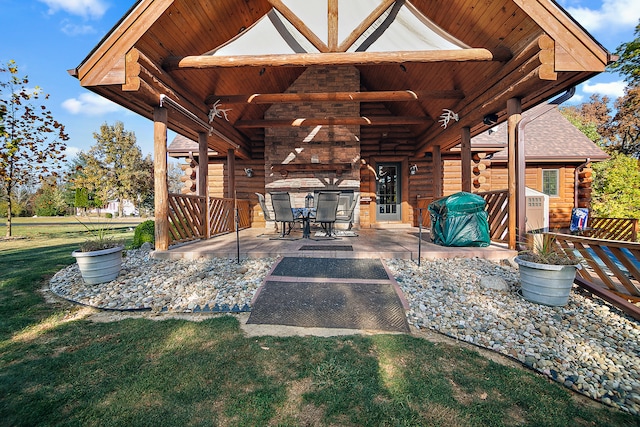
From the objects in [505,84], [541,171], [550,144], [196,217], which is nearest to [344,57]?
[505,84]

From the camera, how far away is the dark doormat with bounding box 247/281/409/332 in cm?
254

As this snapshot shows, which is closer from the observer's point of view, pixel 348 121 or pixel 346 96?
pixel 346 96

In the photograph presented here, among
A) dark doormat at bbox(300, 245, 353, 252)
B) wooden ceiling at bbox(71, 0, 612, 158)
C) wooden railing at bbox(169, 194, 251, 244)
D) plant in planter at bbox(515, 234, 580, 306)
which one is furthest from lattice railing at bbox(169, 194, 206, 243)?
plant in planter at bbox(515, 234, 580, 306)

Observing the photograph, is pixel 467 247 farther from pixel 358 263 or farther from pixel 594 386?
pixel 594 386

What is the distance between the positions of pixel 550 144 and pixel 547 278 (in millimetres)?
9242

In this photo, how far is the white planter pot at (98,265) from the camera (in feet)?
11.5

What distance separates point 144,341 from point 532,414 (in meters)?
2.71

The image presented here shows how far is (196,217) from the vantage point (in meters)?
5.68

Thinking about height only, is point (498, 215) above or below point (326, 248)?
above

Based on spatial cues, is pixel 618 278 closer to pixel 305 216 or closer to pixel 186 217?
pixel 305 216

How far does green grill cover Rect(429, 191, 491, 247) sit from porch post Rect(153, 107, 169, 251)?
4.75 m

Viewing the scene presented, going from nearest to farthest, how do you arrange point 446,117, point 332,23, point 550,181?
point 332,23
point 446,117
point 550,181

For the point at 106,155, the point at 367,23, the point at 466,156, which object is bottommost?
the point at 466,156

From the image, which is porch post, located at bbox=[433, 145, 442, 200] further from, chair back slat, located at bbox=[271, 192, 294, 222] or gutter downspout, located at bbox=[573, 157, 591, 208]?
gutter downspout, located at bbox=[573, 157, 591, 208]
